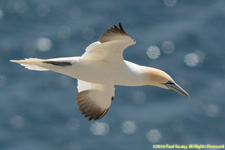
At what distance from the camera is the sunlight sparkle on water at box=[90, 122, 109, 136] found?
21.3 metres

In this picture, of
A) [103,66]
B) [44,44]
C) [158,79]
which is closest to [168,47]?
[44,44]

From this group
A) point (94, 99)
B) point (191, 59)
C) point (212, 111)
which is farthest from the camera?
point (191, 59)

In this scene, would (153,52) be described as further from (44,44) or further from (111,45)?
(111,45)

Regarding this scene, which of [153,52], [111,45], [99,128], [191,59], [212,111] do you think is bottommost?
[111,45]

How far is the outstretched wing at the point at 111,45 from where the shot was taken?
915cm

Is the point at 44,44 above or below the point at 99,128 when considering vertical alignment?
above

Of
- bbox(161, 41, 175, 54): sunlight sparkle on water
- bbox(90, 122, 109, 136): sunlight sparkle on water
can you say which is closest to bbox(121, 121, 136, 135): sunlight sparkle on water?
bbox(90, 122, 109, 136): sunlight sparkle on water

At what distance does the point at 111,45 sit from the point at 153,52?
12436 mm

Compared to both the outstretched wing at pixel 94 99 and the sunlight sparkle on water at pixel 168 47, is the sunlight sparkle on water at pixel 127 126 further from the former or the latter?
the outstretched wing at pixel 94 99

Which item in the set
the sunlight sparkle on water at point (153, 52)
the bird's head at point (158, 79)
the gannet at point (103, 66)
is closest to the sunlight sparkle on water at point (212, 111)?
the sunlight sparkle on water at point (153, 52)

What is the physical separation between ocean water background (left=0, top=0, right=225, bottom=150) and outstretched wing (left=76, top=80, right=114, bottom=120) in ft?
31.4

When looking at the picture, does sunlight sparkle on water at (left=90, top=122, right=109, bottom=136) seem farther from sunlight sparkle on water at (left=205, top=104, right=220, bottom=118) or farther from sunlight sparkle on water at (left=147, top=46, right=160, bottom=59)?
sunlight sparkle on water at (left=205, top=104, right=220, bottom=118)

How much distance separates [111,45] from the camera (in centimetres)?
952

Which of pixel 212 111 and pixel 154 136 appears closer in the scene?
pixel 154 136
